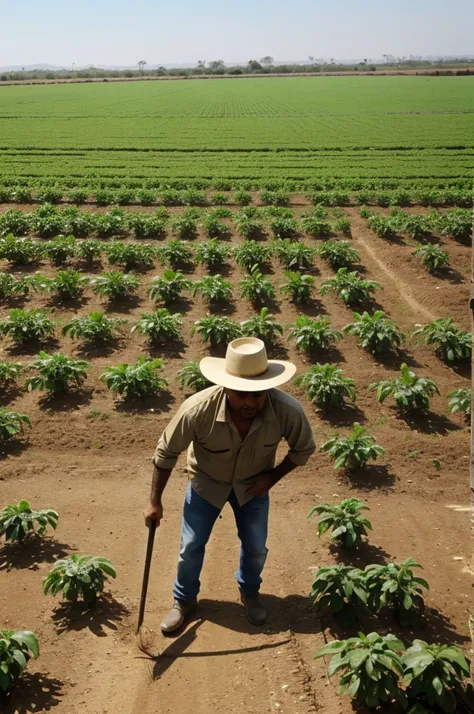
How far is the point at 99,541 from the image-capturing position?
19.6 feet

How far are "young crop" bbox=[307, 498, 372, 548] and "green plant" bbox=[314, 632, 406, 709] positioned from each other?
148 cm

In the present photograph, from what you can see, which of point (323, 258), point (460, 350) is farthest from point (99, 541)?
point (323, 258)

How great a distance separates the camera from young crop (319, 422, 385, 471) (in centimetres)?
699

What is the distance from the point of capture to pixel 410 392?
818cm

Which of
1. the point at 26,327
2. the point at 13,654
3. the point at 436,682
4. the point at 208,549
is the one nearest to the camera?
the point at 436,682

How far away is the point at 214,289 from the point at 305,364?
239 cm

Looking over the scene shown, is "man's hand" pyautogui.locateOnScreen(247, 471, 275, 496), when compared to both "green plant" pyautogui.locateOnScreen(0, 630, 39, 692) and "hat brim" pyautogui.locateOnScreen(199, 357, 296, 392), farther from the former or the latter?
"green plant" pyautogui.locateOnScreen(0, 630, 39, 692)

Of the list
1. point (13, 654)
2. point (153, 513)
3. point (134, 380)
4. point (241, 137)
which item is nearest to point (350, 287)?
point (134, 380)

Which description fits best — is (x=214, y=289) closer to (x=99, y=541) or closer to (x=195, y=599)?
(x=99, y=541)

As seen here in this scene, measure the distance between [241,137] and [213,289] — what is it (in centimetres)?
2368

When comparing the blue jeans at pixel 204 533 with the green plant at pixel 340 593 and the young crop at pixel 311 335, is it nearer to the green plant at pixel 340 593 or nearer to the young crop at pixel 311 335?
the green plant at pixel 340 593

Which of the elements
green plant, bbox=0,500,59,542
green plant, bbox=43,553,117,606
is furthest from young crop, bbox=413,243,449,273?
green plant, bbox=43,553,117,606

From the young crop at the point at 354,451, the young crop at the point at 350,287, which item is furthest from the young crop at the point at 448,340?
the young crop at the point at 354,451

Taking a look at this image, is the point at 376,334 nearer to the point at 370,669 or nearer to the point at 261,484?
the point at 261,484
